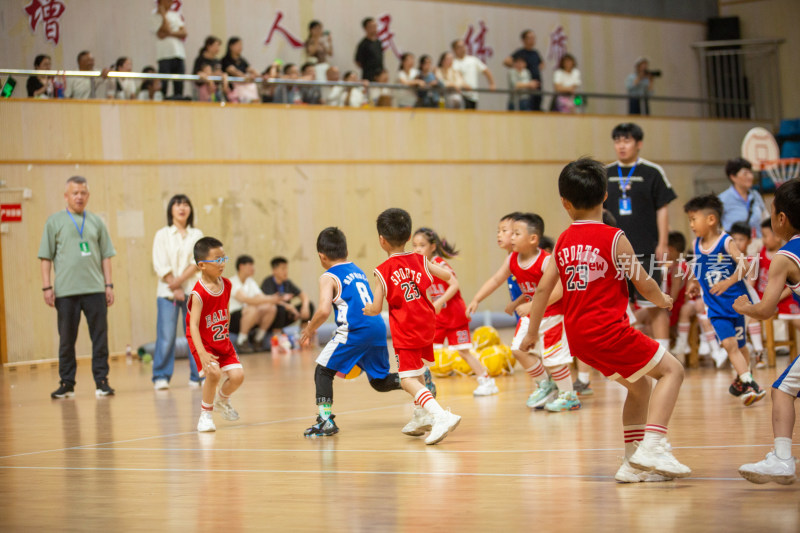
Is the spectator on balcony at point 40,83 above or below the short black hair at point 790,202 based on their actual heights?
above

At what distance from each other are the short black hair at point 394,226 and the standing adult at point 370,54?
9854mm

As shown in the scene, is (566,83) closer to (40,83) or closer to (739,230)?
(739,230)

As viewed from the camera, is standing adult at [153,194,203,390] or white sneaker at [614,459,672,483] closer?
white sneaker at [614,459,672,483]

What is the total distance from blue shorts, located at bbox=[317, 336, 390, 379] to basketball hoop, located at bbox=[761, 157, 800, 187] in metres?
10.9

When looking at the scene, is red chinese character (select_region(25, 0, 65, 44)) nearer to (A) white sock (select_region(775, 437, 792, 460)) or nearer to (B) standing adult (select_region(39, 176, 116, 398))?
(B) standing adult (select_region(39, 176, 116, 398))

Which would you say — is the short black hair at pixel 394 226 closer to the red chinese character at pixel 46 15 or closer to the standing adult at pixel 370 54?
the red chinese character at pixel 46 15

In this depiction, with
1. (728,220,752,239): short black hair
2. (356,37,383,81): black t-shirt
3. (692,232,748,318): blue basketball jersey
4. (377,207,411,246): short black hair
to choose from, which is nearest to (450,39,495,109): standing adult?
(356,37,383,81): black t-shirt

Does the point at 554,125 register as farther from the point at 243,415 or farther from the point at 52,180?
the point at 243,415

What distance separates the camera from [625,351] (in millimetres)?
4137

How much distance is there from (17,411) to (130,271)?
5.55m

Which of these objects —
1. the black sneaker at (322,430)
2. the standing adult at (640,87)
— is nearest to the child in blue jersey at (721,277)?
the black sneaker at (322,430)

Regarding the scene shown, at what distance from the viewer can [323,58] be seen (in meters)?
15.3

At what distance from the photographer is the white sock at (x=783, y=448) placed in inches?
155

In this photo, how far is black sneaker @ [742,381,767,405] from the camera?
20.6ft
